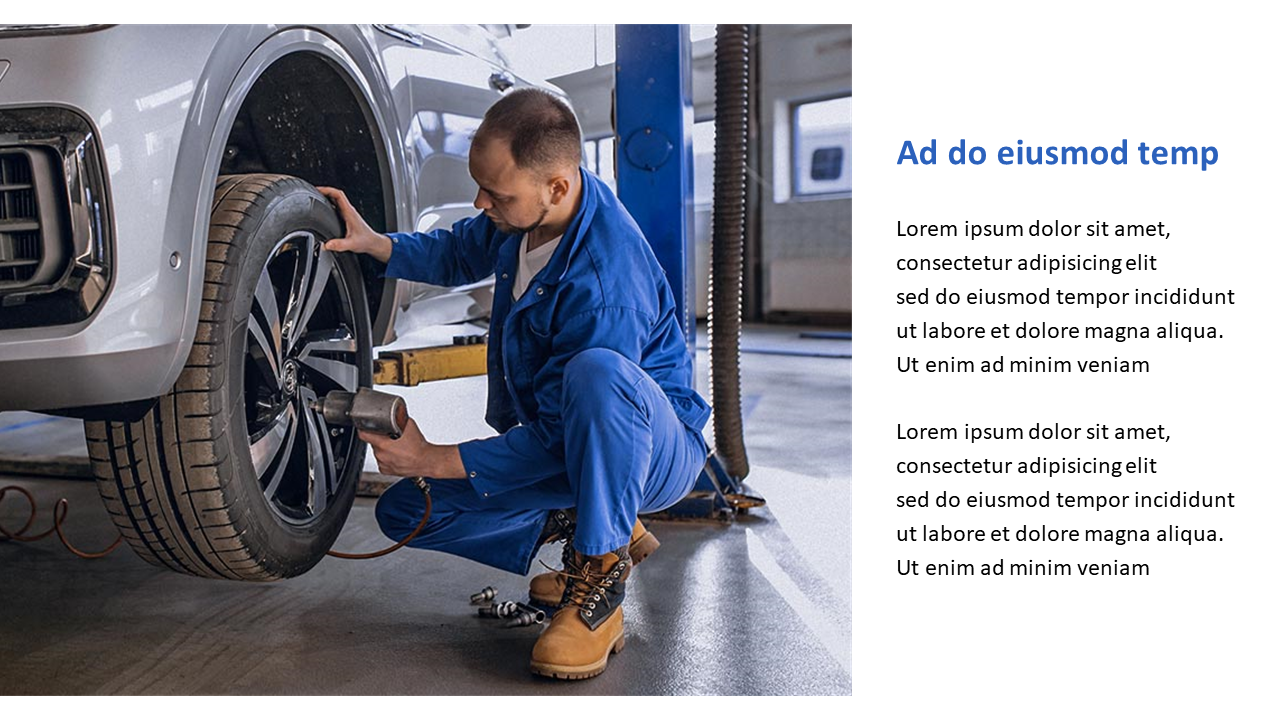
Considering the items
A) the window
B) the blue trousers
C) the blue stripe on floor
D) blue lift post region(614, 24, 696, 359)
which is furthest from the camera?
the window

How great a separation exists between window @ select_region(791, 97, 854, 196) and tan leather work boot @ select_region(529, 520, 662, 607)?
7.57m

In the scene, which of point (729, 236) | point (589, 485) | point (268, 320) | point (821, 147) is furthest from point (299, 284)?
point (821, 147)

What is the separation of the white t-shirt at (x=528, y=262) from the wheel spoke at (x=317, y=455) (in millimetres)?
370

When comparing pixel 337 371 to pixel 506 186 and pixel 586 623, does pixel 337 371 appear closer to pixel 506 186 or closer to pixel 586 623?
pixel 506 186

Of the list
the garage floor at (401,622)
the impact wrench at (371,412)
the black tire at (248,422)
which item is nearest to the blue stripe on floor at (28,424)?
the garage floor at (401,622)

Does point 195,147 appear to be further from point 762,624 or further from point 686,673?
point 762,624

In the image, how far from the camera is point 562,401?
1534 mm

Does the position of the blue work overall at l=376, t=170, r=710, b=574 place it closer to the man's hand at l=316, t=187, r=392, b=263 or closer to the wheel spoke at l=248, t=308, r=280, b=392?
the man's hand at l=316, t=187, r=392, b=263

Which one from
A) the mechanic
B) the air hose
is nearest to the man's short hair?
the mechanic

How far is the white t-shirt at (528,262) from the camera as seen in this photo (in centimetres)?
168

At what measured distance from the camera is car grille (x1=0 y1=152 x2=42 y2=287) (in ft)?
3.90

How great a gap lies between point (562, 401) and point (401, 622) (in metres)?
0.49
